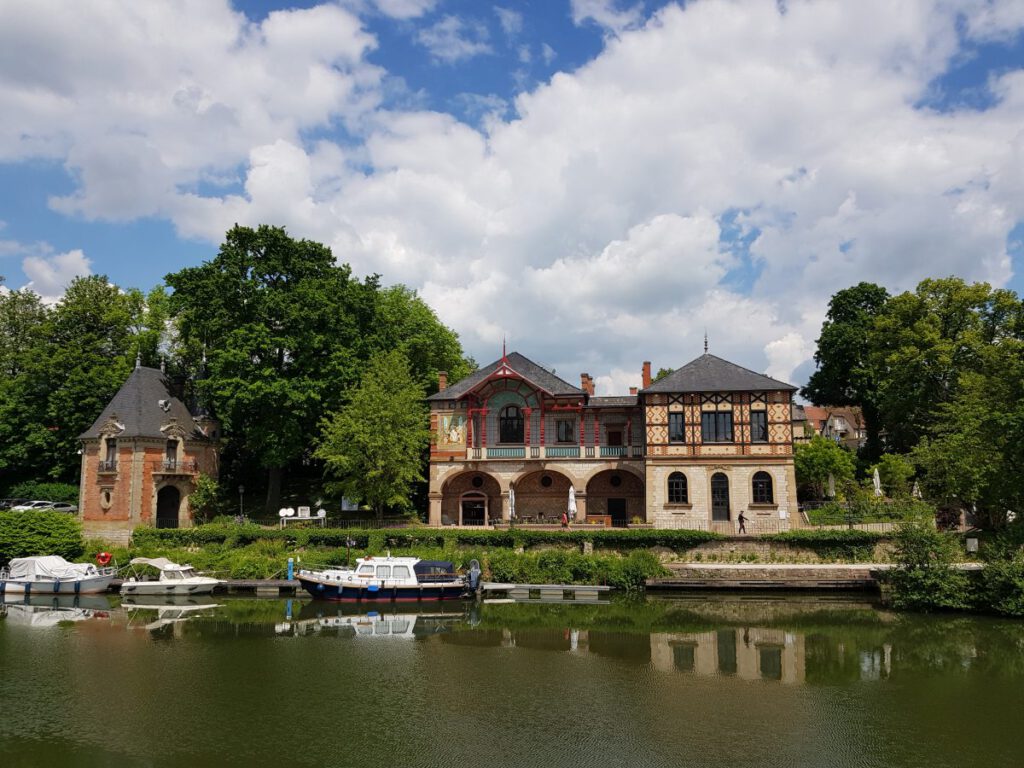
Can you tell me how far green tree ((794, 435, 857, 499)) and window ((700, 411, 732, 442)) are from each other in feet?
16.7

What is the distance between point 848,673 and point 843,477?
21.1 m

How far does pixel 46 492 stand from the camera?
39.6m

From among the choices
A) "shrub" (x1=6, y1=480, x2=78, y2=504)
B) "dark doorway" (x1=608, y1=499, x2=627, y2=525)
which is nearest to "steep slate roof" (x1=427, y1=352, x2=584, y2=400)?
"dark doorway" (x1=608, y1=499, x2=627, y2=525)

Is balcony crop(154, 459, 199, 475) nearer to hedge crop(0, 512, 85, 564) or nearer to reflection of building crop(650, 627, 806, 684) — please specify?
hedge crop(0, 512, 85, 564)

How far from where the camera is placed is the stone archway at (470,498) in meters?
38.0

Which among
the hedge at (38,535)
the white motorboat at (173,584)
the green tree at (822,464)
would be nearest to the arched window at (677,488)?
the green tree at (822,464)

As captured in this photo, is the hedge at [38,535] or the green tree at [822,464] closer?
the hedge at [38,535]

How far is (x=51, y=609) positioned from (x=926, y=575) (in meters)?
29.5

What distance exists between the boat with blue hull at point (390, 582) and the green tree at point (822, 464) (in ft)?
59.6

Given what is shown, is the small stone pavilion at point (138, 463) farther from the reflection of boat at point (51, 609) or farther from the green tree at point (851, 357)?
the green tree at point (851, 357)

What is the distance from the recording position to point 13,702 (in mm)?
15219

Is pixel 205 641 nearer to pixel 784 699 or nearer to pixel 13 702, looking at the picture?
pixel 13 702

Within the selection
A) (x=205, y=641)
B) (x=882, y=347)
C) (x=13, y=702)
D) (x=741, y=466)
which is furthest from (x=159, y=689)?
(x=882, y=347)

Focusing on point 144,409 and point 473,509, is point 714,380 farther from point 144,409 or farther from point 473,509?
point 144,409
